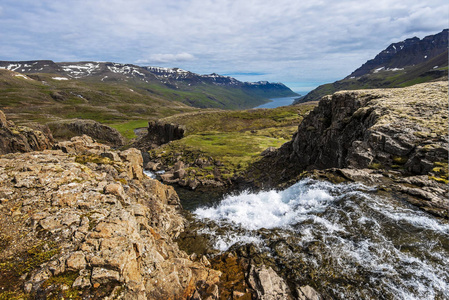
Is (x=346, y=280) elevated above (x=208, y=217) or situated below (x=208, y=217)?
above

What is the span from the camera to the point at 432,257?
13953 mm

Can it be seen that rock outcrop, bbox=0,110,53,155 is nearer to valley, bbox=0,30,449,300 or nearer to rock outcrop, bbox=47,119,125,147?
valley, bbox=0,30,449,300

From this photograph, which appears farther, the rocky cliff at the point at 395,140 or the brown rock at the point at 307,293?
the rocky cliff at the point at 395,140

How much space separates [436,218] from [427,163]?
8.59 m

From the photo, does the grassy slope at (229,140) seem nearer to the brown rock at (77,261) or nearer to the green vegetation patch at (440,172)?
the green vegetation patch at (440,172)

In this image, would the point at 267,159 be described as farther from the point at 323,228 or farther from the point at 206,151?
the point at 323,228

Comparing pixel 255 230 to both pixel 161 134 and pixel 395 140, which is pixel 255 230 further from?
pixel 161 134

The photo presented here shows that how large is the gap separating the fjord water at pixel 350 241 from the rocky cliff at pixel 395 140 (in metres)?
3.25

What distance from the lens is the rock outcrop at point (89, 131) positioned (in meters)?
121

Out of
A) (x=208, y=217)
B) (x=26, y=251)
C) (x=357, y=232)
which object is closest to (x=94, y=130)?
(x=208, y=217)

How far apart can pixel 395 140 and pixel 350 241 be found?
57.2 ft

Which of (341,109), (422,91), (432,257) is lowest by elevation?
(432,257)

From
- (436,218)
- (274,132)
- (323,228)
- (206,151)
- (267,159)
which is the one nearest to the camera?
(436,218)

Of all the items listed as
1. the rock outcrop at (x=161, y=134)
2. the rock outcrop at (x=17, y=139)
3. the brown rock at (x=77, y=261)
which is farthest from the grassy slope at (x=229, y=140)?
the brown rock at (x=77, y=261)
